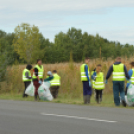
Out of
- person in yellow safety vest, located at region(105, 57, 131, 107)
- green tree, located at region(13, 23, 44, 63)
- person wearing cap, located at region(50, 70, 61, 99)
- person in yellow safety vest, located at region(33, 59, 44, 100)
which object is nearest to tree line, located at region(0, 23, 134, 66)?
green tree, located at region(13, 23, 44, 63)

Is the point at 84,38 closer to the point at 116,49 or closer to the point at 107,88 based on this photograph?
the point at 116,49

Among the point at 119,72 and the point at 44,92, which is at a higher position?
the point at 119,72

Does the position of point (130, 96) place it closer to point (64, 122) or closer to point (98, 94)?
point (98, 94)

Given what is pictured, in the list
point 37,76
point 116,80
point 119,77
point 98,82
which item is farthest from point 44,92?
point 119,77

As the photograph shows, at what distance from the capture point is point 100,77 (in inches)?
619

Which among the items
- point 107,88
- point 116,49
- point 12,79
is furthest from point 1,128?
point 116,49

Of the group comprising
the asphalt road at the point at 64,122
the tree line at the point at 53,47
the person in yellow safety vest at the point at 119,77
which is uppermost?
the tree line at the point at 53,47

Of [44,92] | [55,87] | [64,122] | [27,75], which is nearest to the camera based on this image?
[64,122]

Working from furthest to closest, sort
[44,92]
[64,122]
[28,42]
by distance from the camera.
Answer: [28,42] < [44,92] < [64,122]

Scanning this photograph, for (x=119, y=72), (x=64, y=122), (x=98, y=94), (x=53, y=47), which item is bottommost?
(x=64, y=122)

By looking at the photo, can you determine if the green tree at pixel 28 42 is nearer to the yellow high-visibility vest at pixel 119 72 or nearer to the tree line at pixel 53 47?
the tree line at pixel 53 47

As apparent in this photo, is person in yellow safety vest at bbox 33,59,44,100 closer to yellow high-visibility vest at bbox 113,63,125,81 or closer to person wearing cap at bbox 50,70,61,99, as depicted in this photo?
person wearing cap at bbox 50,70,61,99

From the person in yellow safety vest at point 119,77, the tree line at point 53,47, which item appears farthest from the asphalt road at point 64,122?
the tree line at point 53,47

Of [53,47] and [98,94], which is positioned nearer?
[98,94]
